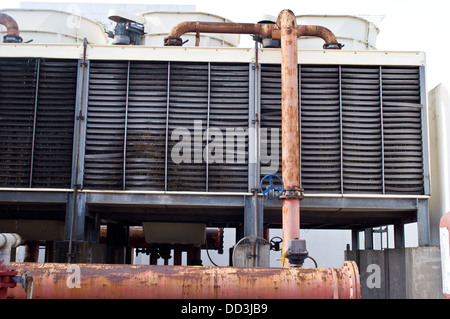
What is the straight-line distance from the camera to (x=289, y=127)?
412 inches

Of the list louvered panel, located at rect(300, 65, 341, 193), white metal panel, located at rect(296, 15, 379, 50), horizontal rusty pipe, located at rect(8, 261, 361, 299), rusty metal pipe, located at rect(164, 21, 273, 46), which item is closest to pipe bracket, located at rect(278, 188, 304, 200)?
louvered panel, located at rect(300, 65, 341, 193)

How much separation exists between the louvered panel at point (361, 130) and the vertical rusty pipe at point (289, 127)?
1449 mm

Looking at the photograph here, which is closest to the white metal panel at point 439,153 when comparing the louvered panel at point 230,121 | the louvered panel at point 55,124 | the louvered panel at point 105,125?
the louvered panel at point 230,121

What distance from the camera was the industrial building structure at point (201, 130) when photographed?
11.1 meters

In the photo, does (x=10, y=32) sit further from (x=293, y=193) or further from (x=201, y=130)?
(x=293, y=193)

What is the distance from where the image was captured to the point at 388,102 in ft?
37.4

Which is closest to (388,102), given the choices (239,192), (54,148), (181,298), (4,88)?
(239,192)

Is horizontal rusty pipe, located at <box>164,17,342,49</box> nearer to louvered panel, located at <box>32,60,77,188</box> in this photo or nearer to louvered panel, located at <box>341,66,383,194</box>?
louvered panel, located at <box>341,66,383,194</box>

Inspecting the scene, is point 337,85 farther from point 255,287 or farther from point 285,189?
point 255,287

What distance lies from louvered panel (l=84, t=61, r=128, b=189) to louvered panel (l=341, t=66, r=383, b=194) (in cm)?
485

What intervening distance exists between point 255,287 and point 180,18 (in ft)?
33.3

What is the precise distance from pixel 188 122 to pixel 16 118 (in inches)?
147

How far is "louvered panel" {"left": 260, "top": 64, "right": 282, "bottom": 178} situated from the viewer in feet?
36.7

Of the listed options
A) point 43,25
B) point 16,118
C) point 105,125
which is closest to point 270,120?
point 105,125
